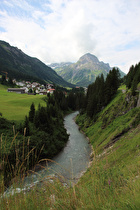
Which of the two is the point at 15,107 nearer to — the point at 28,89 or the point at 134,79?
the point at 134,79

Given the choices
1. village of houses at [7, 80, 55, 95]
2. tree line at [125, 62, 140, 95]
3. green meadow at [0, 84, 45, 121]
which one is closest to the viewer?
tree line at [125, 62, 140, 95]

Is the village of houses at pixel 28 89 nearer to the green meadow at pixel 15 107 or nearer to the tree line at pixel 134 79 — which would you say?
the green meadow at pixel 15 107

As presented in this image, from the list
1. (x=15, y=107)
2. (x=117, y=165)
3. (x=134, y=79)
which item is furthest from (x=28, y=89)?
(x=117, y=165)

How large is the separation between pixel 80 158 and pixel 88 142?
369 inches

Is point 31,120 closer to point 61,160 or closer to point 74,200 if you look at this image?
point 61,160

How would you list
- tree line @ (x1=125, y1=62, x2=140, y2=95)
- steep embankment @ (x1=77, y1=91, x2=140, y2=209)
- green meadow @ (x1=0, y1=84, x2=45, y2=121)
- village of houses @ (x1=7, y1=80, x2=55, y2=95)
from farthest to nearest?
village of houses @ (x1=7, y1=80, x2=55, y2=95) < green meadow @ (x1=0, y1=84, x2=45, y2=121) < tree line @ (x1=125, y1=62, x2=140, y2=95) < steep embankment @ (x1=77, y1=91, x2=140, y2=209)

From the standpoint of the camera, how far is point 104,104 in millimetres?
46719

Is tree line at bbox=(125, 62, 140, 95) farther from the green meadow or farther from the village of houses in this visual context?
the village of houses

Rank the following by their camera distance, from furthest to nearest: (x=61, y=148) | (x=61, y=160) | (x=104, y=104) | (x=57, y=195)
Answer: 1. (x=104, y=104)
2. (x=61, y=148)
3. (x=61, y=160)
4. (x=57, y=195)

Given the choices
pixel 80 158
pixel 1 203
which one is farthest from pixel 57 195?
pixel 80 158

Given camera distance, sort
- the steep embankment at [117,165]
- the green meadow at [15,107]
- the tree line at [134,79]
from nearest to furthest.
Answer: the steep embankment at [117,165] < the tree line at [134,79] < the green meadow at [15,107]

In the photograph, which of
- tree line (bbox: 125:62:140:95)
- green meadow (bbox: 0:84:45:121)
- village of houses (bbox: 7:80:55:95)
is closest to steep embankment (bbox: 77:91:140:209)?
tree line (bbox: 125:62:140:95)

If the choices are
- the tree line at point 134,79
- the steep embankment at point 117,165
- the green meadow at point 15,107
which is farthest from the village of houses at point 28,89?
the steep embankment at point 117,165

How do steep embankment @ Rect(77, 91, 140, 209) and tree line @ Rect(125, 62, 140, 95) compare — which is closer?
steep embankment @ Rect(77, 91, 140, 209)
